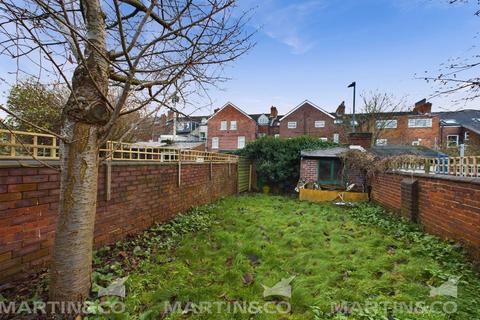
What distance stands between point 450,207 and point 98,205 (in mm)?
5824

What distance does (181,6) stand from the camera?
2338mm

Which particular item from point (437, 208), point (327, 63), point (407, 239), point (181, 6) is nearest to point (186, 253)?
point (181, 6)

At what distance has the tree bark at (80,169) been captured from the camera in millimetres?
2004

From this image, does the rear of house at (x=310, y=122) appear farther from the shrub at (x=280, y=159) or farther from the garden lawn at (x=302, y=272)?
the garden lawn at (x=302, y=272)

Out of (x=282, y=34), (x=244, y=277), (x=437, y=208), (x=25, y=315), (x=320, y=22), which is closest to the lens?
(x=25, y=315)

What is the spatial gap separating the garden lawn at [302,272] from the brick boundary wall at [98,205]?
0.57 meters

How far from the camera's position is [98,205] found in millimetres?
3486

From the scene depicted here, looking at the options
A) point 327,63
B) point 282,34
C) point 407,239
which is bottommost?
point 407,239

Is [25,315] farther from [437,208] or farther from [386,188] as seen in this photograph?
[386,188]

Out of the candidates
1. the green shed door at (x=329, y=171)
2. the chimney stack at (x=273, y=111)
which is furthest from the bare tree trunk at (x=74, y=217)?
the chimney stack at (x=273, y=111)

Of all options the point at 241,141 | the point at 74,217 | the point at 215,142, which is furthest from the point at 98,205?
the point at 215,142

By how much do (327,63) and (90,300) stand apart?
10.1 meters

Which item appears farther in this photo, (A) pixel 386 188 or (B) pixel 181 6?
(A) pixel 386 188

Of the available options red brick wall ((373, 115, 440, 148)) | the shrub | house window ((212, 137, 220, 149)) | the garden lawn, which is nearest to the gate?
the shrub
